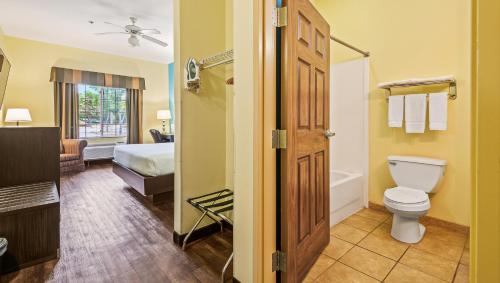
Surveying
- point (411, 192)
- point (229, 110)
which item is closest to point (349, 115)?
point (411, 192)

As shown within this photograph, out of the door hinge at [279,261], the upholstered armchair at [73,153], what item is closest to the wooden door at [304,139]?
the door hinge at [279,261]

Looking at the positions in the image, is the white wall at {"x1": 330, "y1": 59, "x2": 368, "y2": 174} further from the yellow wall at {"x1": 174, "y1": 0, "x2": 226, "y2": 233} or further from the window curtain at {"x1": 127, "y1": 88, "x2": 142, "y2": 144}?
the window curtain at {"x1": 127, "y1": 88, "x2": 142, "y2": 144}

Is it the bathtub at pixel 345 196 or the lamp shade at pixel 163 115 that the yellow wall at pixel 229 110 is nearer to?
the bathtub at pixel 345 196

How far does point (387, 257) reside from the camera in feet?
5.96

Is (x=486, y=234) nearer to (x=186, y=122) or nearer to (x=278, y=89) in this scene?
(x=278, y=89)

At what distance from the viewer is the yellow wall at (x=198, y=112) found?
80.1 inches

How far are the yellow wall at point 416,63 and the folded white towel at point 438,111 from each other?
0.15 metres

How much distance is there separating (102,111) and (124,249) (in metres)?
5.53

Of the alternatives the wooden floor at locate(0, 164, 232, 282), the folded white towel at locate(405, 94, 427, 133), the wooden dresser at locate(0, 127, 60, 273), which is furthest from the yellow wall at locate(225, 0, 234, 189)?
the folded white towel at locate(405, 94, 427, 133)

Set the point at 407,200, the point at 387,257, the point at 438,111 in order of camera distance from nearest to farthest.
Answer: the point at 387,257 < the point at 407,200 < the point at 438,111

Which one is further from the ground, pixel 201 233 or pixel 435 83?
pixel 435 83

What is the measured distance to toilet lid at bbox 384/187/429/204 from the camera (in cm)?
193

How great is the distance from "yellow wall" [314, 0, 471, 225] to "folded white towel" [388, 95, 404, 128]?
18 cm

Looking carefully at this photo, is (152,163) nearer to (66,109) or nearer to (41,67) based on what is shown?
(66,109)
